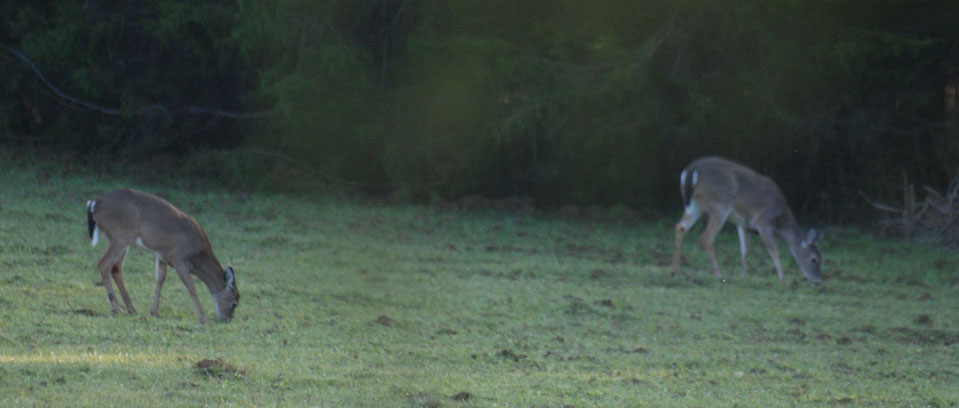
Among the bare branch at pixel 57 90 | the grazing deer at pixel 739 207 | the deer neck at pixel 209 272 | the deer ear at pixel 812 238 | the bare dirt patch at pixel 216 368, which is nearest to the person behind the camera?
the bare dirt patch at pixel 216 368

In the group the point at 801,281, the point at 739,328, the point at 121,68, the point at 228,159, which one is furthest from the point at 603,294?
the point at 121,68

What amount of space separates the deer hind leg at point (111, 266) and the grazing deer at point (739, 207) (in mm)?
6111

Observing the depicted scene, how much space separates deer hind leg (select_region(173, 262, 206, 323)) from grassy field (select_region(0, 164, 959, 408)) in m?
0.13

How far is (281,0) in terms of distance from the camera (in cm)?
1526

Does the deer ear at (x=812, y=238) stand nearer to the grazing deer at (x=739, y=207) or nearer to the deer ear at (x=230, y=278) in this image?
the grazing deer at (x=739, y=207)

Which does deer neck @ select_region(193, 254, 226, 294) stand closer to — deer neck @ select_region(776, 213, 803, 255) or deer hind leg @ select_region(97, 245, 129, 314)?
deer hind leg @ select_region(97, 245, 129, 314)

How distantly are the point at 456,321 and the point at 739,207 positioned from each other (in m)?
4.83

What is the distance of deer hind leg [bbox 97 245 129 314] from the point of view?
7528 mm

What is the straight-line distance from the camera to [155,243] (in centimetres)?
769

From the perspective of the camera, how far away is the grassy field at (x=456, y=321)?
590cm

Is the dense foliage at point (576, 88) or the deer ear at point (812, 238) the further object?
the dense foliage at point (576, 88)

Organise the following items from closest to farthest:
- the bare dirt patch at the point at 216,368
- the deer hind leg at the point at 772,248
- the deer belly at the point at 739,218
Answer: the bare dirt patch at the point at 216,368, the deer hind leg at the point at 772,248, the deer belly at the point at 739,218

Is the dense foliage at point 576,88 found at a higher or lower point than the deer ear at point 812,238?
higher

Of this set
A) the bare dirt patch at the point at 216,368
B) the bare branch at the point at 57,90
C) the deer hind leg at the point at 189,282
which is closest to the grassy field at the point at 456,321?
the bare dirt patch at the point at 216,368
